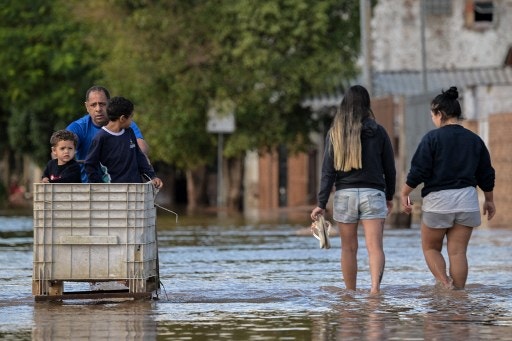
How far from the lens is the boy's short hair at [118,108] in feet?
47.5

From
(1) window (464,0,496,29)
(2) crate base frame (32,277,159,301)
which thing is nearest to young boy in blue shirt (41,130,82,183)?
(2) crate base frame (32,277,159,301)

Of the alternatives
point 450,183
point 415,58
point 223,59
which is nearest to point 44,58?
point 415,58

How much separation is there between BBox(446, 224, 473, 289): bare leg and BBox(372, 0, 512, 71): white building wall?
44100 mm

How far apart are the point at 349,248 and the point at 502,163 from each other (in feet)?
58.3

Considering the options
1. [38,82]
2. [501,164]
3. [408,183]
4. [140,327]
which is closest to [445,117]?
[408,183]

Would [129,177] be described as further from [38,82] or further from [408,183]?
[38,82]

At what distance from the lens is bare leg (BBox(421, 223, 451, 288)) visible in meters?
15.3

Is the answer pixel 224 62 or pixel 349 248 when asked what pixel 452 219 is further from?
pixel 224 62

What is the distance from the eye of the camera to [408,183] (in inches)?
597

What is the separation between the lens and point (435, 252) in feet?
50.6

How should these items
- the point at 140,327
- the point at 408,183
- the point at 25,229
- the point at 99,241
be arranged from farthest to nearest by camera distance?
the point at 25,229 → the point at 408,183 → the point at 99,241 → the point at 140,327

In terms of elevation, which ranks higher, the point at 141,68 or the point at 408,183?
the point at 141,68

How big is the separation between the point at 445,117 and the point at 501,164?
17226 millimetres

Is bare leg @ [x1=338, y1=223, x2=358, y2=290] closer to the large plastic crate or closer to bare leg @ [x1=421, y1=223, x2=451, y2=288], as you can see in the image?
bare leg @ [x1=421, y1=223, x2=451, y2=288]
